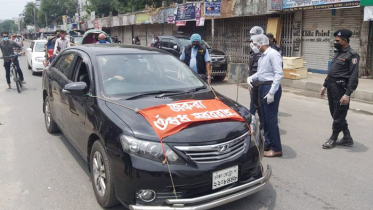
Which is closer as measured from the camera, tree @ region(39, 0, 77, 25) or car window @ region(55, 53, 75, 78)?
car window @ region(55, 53, 75, 78)

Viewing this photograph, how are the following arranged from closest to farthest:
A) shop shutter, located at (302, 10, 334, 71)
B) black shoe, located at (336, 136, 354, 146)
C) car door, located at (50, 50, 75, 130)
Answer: car door, located at (50, 50, 75, 130) < black shoe, located at (336, 136, 354, 146) < shop shutter, located at (302, 10, 334, 71)

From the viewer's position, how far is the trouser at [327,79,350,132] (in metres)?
5.27

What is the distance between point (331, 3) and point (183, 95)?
32.7 feet

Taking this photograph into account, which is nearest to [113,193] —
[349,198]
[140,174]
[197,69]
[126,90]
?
[140,174]

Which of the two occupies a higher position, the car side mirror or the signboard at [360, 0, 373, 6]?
the signboard at [360, 0, 373, 6]

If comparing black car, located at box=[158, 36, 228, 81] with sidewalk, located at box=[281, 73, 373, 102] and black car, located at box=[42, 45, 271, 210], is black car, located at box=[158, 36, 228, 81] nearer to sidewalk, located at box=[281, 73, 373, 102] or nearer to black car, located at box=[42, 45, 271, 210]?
sidewalk, located at box=[281, 73, 373, 102]

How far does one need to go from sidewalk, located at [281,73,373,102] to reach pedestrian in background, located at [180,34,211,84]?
5.06 metres

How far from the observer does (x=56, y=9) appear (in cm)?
8044

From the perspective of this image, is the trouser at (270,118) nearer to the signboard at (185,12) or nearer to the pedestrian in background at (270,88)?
the pedestrian in background at (270,88)

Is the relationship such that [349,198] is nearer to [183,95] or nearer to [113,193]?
[183,95]

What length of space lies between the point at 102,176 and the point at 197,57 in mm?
4095

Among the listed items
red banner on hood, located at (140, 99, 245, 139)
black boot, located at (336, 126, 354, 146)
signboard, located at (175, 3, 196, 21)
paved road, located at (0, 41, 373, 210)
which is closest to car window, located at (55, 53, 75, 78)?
paved road, located at (0, 41, 373, 210)

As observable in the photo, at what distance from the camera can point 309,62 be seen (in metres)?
14.4

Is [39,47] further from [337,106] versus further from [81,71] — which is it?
[337,106]
